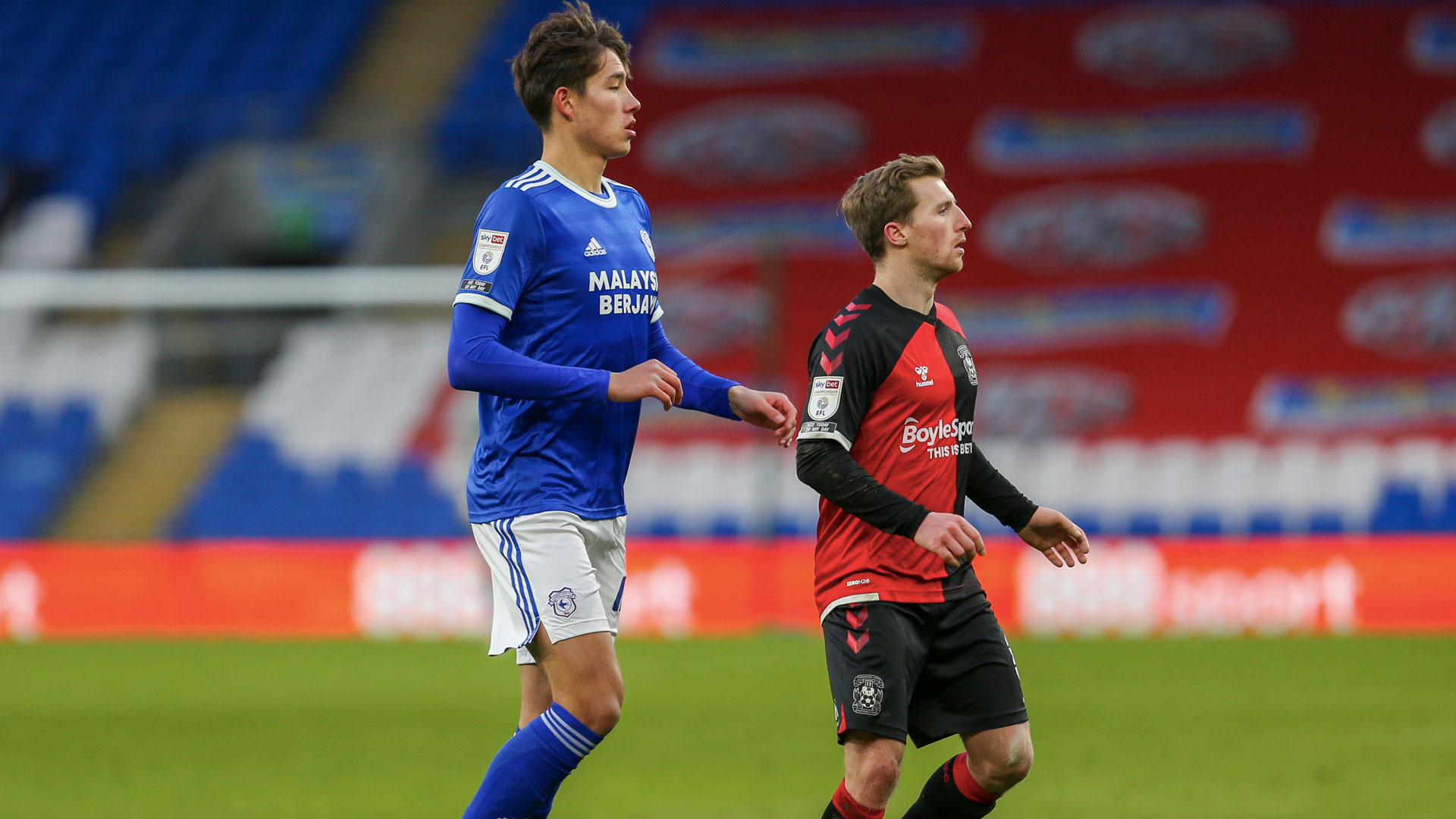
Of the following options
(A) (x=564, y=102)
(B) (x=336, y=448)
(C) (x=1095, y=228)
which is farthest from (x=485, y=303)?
(C) (x=1095, y=228)

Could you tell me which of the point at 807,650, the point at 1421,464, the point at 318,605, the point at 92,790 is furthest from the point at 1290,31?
the point at 92,790

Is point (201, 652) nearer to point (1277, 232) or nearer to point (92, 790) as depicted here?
point (92, 790)

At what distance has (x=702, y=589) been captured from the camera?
1321 centimetres

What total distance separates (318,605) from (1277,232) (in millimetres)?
11256

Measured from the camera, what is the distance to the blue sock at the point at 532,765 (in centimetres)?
391

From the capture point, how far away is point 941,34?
19969 mm

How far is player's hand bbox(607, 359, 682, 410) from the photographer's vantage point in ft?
12.6

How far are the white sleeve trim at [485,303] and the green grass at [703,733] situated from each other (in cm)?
267

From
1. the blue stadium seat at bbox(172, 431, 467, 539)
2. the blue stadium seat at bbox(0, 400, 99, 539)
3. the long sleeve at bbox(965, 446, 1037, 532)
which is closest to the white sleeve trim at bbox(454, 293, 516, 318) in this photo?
the long sleeve at bbox(965, 446, 1037, 532)

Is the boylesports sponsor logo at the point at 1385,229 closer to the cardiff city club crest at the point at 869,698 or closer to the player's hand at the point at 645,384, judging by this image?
the cardiff city club crest at the point at 869,698

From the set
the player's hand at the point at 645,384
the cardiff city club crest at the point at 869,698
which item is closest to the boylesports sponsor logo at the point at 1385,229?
the cardiff city club crest at the point at 869,698

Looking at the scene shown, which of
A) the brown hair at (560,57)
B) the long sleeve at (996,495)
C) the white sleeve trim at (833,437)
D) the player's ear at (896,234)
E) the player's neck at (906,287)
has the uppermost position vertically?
the brown hair at (560,57)

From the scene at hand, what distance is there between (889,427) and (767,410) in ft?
1.01

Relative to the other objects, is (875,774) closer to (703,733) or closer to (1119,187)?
(703,733)
